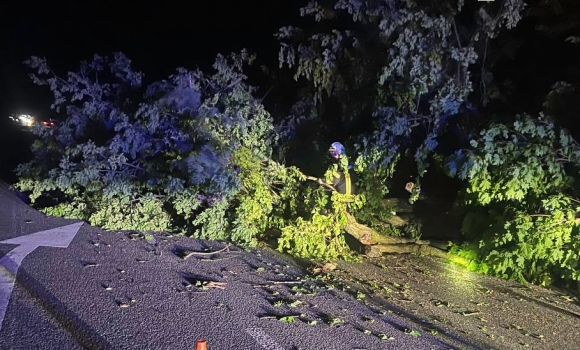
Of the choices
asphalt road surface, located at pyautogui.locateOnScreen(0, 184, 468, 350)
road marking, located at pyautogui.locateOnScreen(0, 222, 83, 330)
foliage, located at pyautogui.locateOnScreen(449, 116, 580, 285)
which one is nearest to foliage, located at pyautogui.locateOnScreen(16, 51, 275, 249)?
road marking, located at pyautogui.locateOnScreen(0, 222, 83, 330)

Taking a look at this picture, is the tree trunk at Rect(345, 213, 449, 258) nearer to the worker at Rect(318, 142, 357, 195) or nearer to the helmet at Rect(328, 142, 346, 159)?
the worker at Rect(318, 142, 357, 195)

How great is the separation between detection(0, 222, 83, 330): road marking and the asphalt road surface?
0.04ft

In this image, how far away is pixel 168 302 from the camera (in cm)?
490

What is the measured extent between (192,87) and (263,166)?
1.74 m

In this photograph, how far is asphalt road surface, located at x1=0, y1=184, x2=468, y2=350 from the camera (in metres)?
Answer: 4.13

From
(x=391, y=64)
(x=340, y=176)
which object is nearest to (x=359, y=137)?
(x=340, y=176)

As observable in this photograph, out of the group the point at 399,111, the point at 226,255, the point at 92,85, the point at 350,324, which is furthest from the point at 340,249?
the point at 92,85

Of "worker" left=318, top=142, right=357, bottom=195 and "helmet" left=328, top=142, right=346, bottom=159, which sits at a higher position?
"helmet" left=328, top=142, right=346, bottom=159

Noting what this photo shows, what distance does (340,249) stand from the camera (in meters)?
7.63

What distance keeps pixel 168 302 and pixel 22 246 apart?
2.71 metres

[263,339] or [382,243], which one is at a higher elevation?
[382,243]

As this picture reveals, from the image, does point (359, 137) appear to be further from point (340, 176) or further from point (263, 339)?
point (263, 339)

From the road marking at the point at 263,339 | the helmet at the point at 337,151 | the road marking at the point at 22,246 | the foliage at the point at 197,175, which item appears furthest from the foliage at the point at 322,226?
the road marking at the point at 22,246

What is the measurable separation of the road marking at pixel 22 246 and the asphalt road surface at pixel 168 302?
1 centimetres
